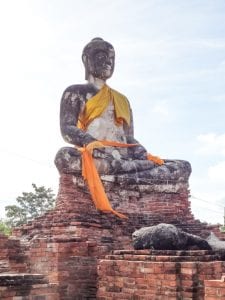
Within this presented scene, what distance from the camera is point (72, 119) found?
10.6 metres

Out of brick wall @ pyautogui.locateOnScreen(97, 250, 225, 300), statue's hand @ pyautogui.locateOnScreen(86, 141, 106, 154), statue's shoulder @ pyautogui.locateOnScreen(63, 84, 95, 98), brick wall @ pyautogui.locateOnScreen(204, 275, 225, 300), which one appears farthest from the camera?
statue's shoulder @ pyautogui.locateOnScreen(63, 84, 95, 98)

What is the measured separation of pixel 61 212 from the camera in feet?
28.6

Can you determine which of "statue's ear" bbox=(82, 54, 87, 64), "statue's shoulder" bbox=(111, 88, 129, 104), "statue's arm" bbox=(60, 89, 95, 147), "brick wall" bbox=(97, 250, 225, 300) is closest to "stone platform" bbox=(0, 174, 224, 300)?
"brick wall" bbox=(97, 250, 225, 300)

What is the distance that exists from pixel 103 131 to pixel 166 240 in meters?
4.78

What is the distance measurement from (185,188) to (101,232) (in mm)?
2557

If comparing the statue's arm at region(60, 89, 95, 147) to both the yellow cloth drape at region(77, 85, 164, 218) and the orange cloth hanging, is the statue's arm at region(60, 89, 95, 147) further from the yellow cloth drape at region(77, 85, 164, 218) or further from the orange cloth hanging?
the orange cloth hanging

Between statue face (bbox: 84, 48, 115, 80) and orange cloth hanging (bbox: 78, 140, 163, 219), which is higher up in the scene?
statue face (bbox: 84, 48, 115, 80)

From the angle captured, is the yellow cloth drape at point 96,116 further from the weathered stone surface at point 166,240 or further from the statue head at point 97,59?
the weathered stone surface at point 166,240

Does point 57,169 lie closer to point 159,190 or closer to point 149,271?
point 159,190

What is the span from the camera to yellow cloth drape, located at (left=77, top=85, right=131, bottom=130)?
10.8 m

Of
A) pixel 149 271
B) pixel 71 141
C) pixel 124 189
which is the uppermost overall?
pixel 71 141

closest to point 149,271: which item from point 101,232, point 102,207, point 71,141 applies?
point 101,232

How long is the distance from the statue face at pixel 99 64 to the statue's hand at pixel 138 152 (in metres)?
1.92

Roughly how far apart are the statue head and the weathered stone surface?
223 inches
